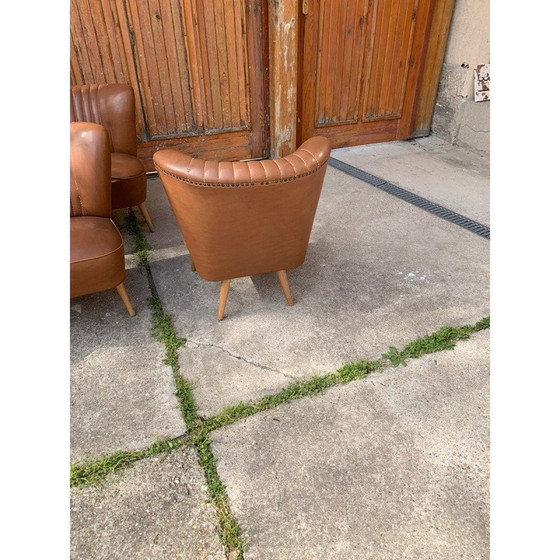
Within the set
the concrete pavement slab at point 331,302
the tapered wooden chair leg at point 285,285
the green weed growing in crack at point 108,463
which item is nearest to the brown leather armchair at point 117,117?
the concrete pavement slab at point 331,302

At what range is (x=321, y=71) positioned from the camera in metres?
3.78

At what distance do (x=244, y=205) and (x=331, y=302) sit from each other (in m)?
0.77

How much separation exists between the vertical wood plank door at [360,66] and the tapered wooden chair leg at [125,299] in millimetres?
2723

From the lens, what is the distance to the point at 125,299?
197 centimetres

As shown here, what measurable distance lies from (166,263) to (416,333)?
58.8 inches

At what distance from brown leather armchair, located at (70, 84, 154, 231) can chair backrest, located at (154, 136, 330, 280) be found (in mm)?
989

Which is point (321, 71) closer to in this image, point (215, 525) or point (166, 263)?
point (166, 263)

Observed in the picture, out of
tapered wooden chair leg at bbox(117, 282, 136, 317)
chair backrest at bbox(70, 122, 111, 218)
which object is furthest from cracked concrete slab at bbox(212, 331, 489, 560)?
chair backrest at bbox(70, 122, 111, 218)

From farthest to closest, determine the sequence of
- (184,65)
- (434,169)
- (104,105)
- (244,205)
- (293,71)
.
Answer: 1. (434,169)
2. (293,71)
3. (184,65)
4. (104,105)
5. (244,205)

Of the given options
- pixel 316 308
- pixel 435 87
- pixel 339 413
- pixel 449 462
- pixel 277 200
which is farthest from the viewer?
pixel 435 87

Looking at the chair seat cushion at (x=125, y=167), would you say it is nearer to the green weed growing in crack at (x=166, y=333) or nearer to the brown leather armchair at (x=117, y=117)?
the brown leather armchair at (x=117, y=117)

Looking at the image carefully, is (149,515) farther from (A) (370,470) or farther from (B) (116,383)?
(A) (370,470)

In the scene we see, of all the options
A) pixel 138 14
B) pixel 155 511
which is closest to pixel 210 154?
pixel 138 14

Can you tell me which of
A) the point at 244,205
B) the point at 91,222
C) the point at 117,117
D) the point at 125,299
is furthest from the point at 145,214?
the point at 244,205
